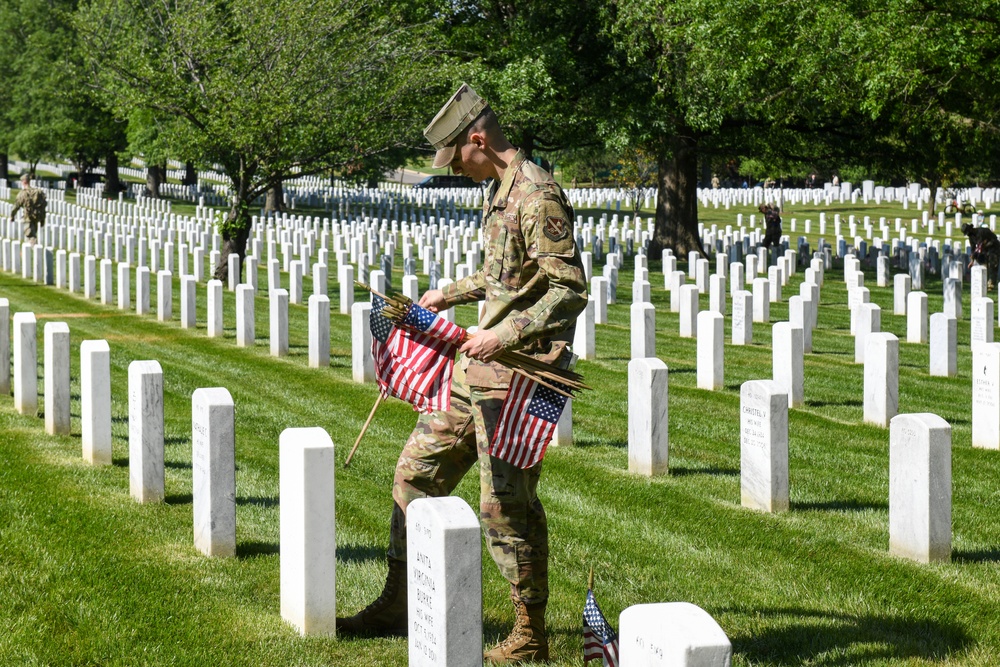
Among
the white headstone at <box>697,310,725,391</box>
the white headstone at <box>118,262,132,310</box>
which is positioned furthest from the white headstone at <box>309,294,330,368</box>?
the white headstone at <box>118,262,132,310</box>

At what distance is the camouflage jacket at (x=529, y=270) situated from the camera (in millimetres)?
4941

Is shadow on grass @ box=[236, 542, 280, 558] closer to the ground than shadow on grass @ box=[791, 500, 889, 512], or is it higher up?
higher up

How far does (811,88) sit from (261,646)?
2209cm

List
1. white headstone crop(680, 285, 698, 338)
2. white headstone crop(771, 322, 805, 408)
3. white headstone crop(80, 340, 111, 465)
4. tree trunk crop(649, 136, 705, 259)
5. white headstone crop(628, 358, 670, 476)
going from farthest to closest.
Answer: tree trunk crop(649, 136, 705, 259) < white headstone crop(680, 285, 698, 338) < white headstone crop(771, 322, 805, 408) < white headstone crop(628, 358, 670, 476) < white headstone crop(80, 340, 111, 465)

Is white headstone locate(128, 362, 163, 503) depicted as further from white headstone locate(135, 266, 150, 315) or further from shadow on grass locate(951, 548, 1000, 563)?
white headstone locate(135, 266, 150, 315)

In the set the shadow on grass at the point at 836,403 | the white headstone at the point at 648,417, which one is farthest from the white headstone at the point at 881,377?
the white headstone at the point at 648,417

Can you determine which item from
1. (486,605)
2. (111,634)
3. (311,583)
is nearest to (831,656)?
(486,605)

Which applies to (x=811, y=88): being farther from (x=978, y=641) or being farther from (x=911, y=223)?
(x=911, y=223)

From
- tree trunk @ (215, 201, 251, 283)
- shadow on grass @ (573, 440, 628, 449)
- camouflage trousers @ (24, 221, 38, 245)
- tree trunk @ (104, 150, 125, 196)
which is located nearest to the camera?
shadow on grass @ (573, 440, 628, 449)

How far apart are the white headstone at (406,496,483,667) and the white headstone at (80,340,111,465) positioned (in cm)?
467

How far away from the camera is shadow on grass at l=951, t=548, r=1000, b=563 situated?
686 centimetres

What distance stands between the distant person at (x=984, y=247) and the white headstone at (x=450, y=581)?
79.4ft

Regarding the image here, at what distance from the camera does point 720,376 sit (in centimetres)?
1316

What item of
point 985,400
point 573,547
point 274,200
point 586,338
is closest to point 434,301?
point 573,547
